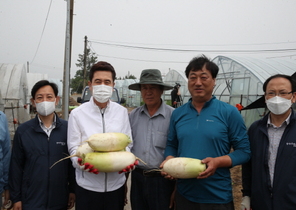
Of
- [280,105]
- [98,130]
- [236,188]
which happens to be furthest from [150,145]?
[236,188]

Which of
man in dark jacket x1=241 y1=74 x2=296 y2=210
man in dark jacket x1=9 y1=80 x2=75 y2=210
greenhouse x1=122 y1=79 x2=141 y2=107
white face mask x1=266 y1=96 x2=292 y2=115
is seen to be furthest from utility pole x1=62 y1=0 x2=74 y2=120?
greenhouse x1=122 y1=79 x2=141 y2=107

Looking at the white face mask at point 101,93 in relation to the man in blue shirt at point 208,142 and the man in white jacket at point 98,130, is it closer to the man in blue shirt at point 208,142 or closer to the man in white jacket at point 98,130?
the man in white jacket at point 98,130

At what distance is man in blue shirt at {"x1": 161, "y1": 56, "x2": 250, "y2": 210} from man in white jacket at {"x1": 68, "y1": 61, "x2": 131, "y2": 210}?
61cm

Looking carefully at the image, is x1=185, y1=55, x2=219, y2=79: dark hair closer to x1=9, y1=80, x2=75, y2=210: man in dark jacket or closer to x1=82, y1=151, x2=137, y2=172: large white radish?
x1=82, y1=151, x2=137, y2=172: large white radish

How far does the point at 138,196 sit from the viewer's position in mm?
2639

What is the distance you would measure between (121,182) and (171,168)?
0.63 metres

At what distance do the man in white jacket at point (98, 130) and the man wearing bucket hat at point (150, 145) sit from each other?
0.24 meters

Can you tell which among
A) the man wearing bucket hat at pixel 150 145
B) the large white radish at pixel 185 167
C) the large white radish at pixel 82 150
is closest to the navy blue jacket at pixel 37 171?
the large white radish at pixel 82 150

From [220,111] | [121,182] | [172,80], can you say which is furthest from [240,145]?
[172,80]

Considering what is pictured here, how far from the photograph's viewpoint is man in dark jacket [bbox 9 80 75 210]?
2.31 m

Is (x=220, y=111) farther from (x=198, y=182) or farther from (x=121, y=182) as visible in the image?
(x=121, y=182)

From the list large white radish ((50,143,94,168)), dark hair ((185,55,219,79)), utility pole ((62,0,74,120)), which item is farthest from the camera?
utility pole ((62,0,74,120))

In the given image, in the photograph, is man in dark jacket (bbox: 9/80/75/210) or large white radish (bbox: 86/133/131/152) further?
man in dark jacket (bbox: 9/80/75/210)

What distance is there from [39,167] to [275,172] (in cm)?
228
